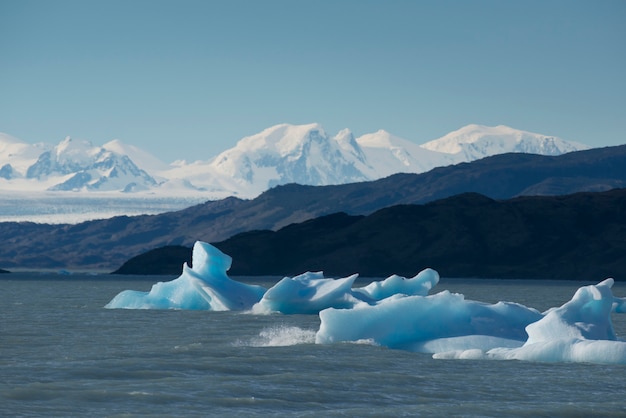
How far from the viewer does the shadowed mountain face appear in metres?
178

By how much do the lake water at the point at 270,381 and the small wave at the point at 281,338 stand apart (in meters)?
0.07

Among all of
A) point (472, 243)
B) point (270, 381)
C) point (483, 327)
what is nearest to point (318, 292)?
point (483, 327)

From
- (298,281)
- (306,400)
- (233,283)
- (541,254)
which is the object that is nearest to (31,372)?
(306,400)

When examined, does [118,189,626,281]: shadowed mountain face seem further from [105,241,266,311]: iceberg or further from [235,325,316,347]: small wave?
[235,325,316,347]: small wave

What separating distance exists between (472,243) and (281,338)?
149 metres

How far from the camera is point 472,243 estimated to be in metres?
185

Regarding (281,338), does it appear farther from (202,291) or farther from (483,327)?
(202,291)

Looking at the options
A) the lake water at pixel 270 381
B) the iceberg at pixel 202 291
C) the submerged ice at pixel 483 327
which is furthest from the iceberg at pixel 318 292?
the submerged ice at pixel 483 327

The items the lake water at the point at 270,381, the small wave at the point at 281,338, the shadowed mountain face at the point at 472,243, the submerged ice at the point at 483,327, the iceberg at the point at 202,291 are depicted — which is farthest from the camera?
the shadowed mountain face at the point at 472,243

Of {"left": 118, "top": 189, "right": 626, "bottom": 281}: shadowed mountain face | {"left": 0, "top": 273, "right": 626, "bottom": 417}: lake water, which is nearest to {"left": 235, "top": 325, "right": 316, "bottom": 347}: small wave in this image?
{"left": 0, "top": 273, "right": 626, "bottom": 417}: lake water

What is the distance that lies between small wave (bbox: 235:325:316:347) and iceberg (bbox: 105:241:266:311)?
37.1ft

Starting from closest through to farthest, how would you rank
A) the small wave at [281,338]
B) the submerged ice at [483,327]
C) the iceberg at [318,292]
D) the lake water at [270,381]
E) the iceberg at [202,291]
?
the lake water at [270,381], the submerged ice at [483,327], the small wave at [281,338], the iceberg at [318,292], the iceberg at [202,291]

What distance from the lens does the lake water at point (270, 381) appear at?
899 inches

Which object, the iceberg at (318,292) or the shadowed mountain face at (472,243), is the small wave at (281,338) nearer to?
the iceberg at (318,292)
